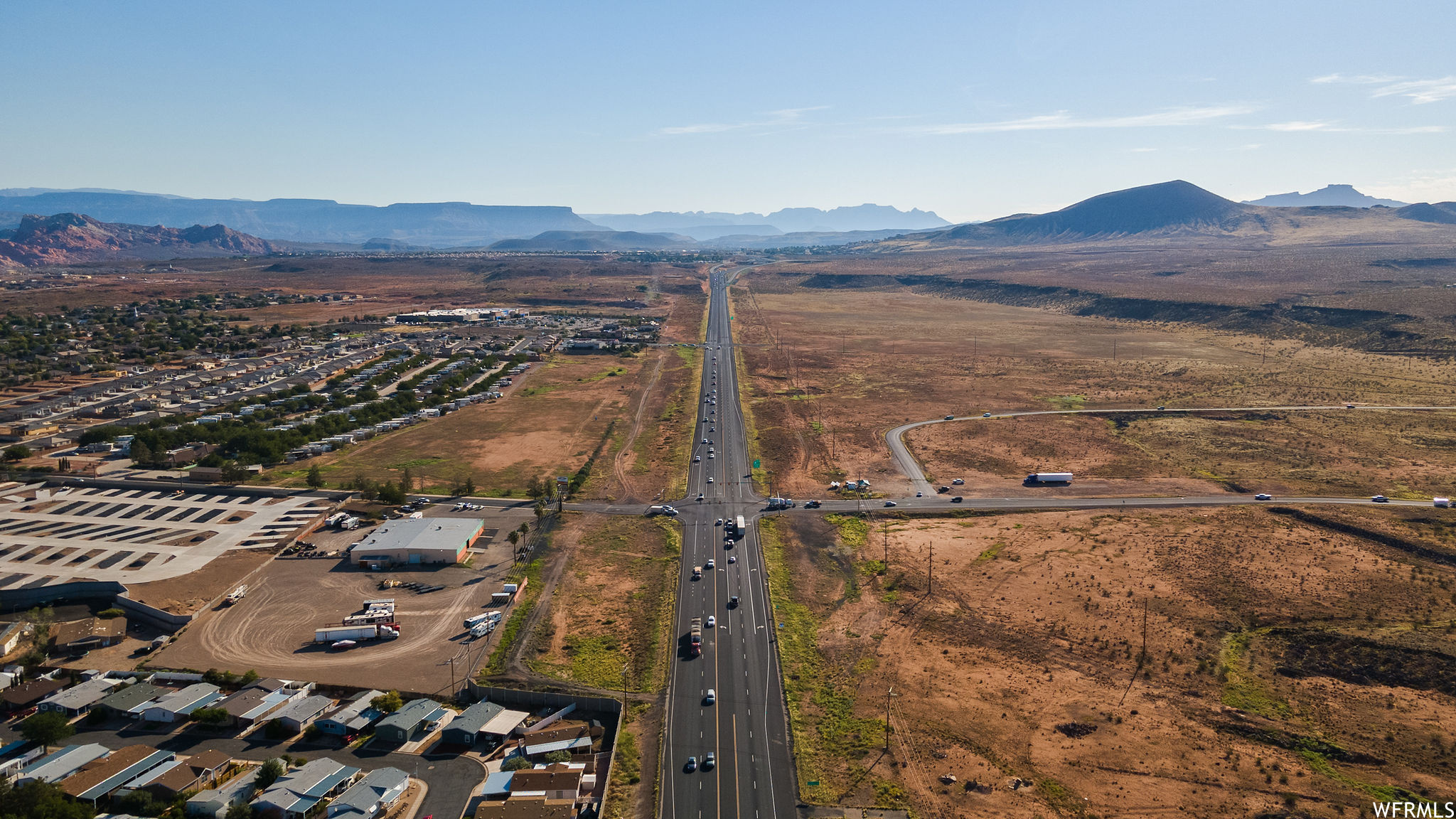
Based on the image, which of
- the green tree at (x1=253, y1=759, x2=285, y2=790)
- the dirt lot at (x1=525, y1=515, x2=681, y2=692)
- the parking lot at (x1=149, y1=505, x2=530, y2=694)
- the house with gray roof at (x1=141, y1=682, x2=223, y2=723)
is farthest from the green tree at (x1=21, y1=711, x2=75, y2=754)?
the dirt lot at (x1=525, y1=515, x2=681, y2=692)

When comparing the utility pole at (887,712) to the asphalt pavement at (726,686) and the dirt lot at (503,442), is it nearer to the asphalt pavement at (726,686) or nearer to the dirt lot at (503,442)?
the asphalt pavement at (726,686)

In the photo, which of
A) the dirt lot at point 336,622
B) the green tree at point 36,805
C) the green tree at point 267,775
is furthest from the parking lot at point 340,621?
the green tree at point 36,805

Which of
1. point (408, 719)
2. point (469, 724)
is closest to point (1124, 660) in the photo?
point (469, 724)

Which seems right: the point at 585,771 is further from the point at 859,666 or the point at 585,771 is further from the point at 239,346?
the point at 239,346

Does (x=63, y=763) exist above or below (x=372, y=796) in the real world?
above

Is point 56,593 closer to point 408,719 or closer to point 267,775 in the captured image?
point 267,775

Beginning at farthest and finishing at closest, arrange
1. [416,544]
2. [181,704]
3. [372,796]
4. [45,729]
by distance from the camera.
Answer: [416,544], [181,704], [45,729], [372,796]
